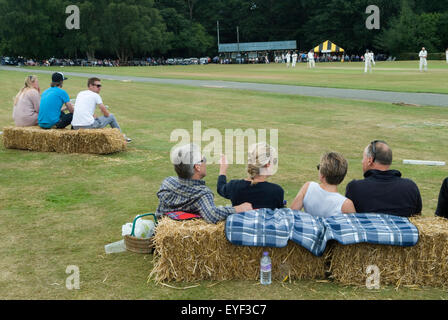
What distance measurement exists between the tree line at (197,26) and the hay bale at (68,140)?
8247 centimetres

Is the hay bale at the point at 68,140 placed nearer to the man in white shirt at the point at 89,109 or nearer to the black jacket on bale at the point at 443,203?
the man in white shirt at the point at 89,109

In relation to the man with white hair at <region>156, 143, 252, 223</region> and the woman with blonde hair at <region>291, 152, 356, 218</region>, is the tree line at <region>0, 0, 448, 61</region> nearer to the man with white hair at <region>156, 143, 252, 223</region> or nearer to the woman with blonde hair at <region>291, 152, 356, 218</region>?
the woman with blonde hair at <region>291, 152, 356, 218</region>

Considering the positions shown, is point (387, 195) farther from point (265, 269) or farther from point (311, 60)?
point (311, 60)

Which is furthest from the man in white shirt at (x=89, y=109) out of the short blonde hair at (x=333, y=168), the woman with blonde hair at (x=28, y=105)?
the short blonde hair at (x=333, y=168)

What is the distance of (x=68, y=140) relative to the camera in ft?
37.6

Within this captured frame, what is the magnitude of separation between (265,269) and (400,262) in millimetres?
1452

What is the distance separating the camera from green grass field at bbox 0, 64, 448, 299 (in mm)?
4852

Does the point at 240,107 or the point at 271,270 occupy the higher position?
the point at 240,107

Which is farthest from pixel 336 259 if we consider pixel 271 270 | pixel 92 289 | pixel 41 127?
pixel 41 127

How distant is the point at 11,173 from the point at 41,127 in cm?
279

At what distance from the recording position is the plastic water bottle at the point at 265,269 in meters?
4.90
